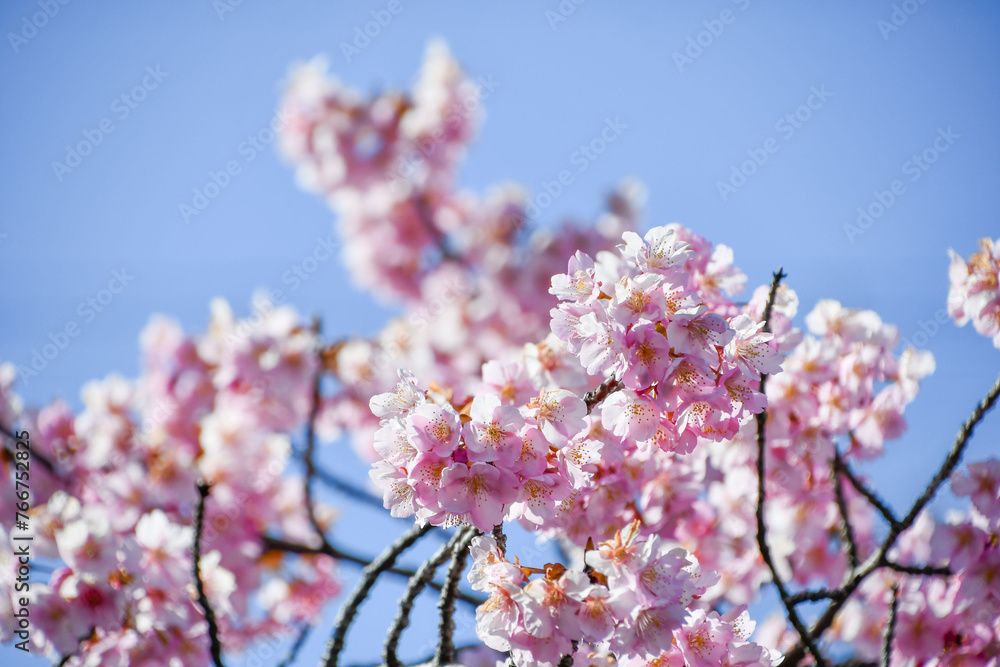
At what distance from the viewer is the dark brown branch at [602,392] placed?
1563mm

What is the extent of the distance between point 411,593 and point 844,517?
1.51 m

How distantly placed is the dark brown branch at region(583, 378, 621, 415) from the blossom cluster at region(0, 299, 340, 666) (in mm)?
1217

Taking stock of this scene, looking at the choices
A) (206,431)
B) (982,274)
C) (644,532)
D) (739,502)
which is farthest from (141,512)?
(982,274)

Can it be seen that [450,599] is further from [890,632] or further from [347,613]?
[890,632]

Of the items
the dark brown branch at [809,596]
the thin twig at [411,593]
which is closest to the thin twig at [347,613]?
the thin twig at [411,593]

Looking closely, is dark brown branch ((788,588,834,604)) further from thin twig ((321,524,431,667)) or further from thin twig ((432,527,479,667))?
thin twig ((321,524,431,667))

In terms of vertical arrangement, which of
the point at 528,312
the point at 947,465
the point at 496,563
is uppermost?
the point at 528,312

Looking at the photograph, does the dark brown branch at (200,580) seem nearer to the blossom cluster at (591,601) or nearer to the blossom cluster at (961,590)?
the blossom cluster at (591,601)

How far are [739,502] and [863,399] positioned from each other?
701 mm

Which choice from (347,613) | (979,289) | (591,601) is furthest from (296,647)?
(979,289)

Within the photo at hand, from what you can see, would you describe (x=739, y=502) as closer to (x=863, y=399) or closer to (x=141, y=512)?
(x=863, y=399)

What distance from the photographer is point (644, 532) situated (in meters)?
2.16

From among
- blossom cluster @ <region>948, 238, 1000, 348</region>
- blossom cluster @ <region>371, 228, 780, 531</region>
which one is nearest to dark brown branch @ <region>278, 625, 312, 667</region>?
blossom cluster @ <region>371, 228, 780, 531</region>

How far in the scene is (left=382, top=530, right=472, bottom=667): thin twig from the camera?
1.70m
